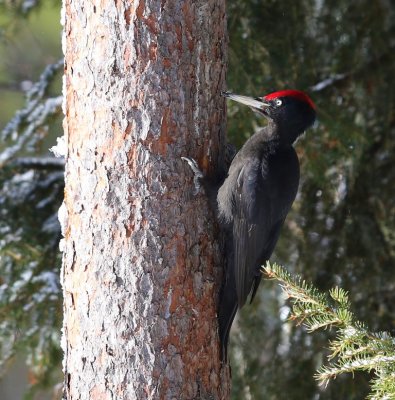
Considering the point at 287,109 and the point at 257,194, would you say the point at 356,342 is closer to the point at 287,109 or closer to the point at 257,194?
the point at 257,194

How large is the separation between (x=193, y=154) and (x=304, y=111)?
3.05 feet

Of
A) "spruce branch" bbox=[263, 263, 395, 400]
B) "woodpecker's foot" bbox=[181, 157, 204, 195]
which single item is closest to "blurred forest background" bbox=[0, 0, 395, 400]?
"woodpecker's foot" bbox=[181, 157, 204, 195]

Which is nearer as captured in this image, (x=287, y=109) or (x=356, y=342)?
(x=356, y=342)

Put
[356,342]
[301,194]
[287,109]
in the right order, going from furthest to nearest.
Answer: [301,194], [287,109], [356,342]

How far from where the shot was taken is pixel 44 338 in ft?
14.8

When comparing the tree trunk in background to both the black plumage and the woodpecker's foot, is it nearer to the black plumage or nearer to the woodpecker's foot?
the woodpecker's foot

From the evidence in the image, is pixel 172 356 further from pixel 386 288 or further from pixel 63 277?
pixel 386 288

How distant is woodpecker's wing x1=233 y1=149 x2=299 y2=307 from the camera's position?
142 inches

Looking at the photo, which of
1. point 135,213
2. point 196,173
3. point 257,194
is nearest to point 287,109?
point 257,194

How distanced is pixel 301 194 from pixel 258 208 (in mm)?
1118

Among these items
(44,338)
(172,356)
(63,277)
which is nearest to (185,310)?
(172,356)

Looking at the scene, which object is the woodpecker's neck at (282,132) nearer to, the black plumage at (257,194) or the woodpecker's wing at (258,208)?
the black plumage at (257,194)

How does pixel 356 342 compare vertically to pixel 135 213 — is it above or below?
below

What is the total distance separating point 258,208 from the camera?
374cm
